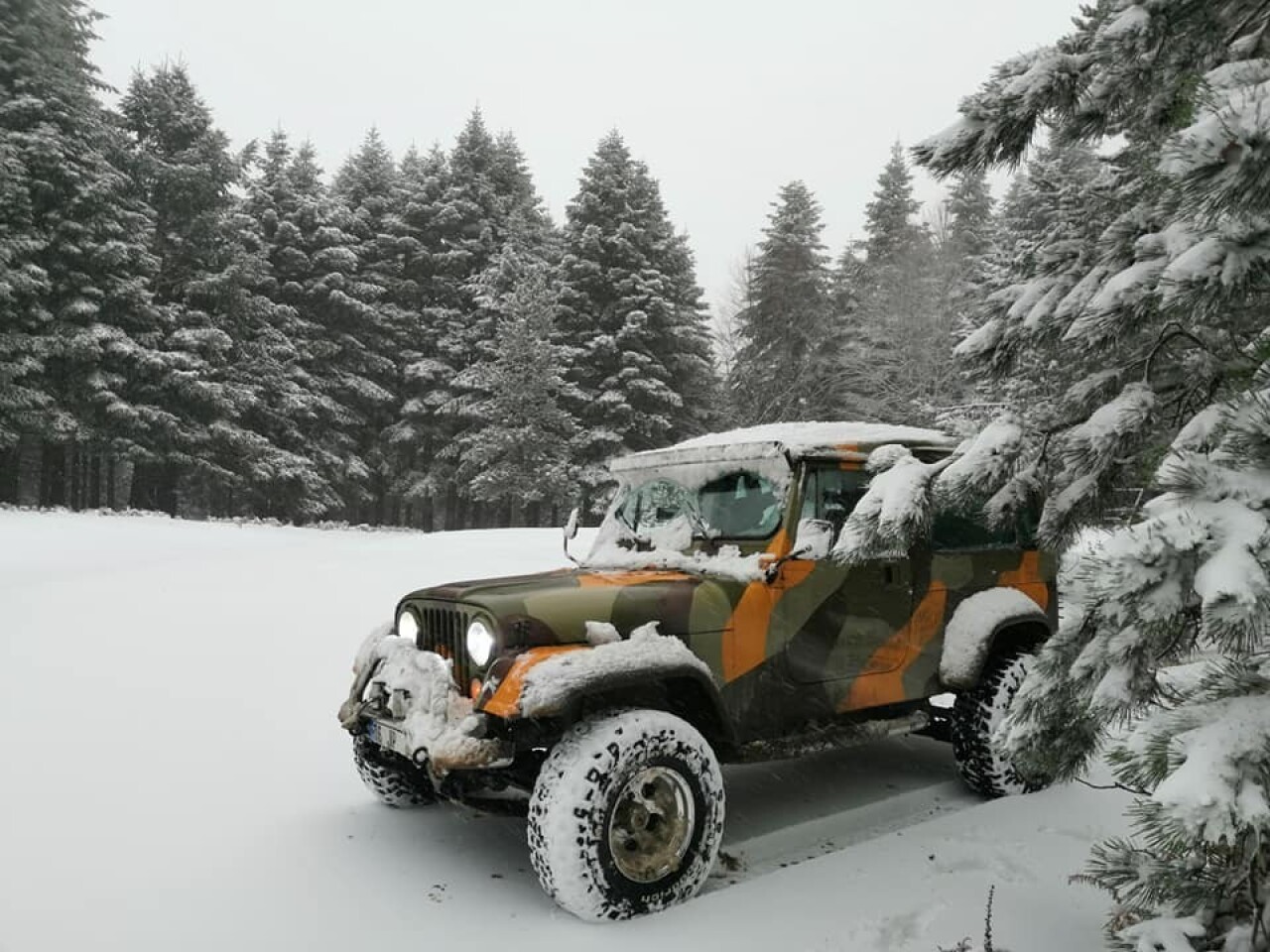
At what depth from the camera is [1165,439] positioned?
8.48ft

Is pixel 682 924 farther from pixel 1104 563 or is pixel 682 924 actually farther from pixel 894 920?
pixel 1104 563

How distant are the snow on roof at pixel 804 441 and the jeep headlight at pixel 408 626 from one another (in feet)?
5.12

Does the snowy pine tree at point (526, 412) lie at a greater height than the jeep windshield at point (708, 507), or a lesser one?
greater

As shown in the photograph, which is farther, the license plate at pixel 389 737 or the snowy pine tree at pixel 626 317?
→ the snowy pine tree at pixel 626 317

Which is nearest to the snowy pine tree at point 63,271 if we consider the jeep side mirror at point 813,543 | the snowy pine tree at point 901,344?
the snowy pine tree at point 901,344

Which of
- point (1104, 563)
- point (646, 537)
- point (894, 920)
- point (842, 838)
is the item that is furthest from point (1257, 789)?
point (646, 537)

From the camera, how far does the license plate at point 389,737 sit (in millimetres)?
3699

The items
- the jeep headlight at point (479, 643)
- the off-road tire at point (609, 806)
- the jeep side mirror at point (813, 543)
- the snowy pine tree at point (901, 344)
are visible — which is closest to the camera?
the off-road tire at point (609, 806)

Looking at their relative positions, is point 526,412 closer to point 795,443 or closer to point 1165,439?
point 795,443

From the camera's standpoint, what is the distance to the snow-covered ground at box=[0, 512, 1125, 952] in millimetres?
3352

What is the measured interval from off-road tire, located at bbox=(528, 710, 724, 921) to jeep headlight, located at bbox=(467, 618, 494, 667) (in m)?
0.48

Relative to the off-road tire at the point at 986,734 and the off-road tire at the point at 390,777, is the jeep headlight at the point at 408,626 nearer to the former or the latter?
the off-road tire at the point at 390,777

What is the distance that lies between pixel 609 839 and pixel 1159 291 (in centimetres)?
269

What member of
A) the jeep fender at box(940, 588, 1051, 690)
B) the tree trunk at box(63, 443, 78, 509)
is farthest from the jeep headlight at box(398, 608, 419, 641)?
the tree trunk at box(63, 443, 78, 509)
